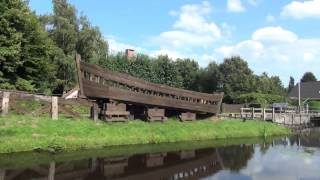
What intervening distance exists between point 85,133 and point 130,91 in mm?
5698

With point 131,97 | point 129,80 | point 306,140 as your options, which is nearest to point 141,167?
point 131,97

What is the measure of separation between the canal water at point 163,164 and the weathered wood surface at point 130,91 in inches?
171

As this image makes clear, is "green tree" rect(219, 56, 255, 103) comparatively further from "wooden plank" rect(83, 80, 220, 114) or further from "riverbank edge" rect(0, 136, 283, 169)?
"riverbank edge" rect(0, 136, 283, 169)

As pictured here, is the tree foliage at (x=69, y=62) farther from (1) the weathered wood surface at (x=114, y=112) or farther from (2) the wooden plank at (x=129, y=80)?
(1) the weathered wood surface at (x=114, y=112)

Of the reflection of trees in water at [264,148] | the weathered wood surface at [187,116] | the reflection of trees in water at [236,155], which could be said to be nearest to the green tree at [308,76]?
the weathered wood surface at [187,116]

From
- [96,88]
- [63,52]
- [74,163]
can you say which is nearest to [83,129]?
[96,88]

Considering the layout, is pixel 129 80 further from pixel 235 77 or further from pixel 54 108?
pixel 235 77

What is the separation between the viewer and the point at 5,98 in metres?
22.0

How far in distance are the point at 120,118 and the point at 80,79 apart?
10.6 feet

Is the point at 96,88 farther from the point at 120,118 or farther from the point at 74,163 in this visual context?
the point at 74,163

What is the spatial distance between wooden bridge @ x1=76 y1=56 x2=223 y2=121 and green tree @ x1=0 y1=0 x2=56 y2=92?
40.1 ft

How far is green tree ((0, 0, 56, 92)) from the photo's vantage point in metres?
36.4

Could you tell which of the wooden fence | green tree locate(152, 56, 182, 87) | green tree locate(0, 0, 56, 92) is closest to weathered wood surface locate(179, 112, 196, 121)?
the wooden fence

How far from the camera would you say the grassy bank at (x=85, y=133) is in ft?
64.1
